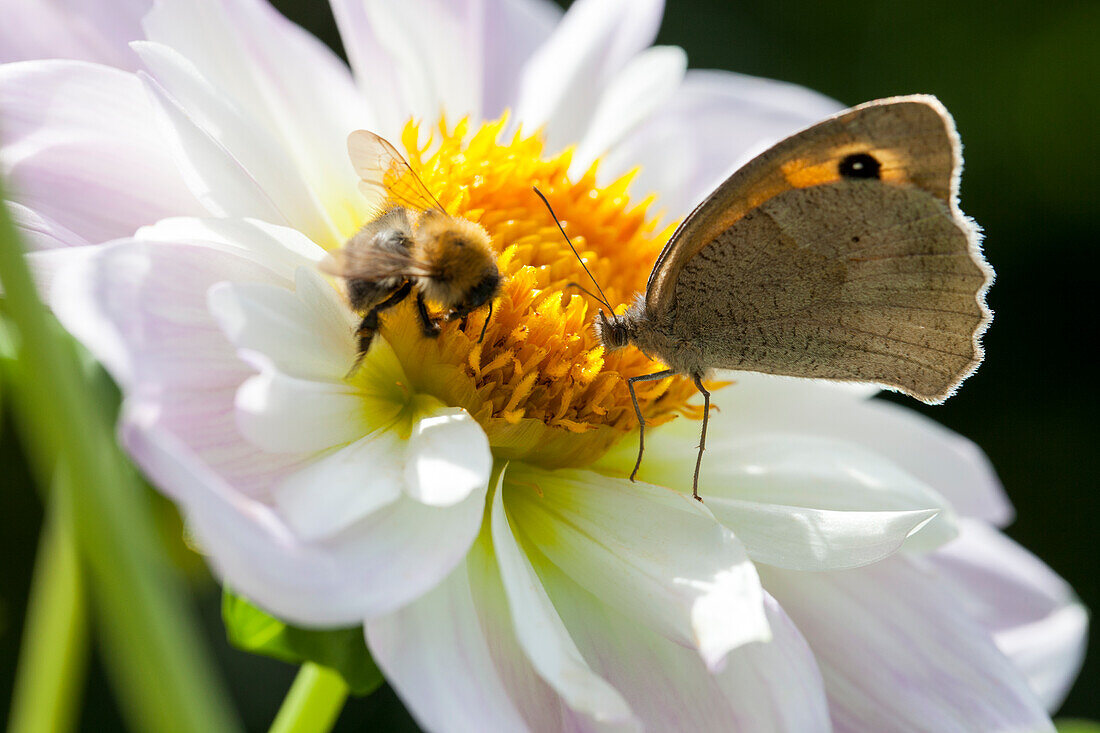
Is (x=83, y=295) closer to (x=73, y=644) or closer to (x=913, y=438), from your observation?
(x=73, y=644)

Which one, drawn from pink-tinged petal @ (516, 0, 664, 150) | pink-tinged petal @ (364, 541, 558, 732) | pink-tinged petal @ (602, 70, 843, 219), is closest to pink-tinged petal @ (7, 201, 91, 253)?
pink-tinged petal @ (364, 541, 558, 732)

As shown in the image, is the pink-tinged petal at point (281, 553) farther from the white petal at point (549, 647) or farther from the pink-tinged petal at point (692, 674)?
the pink-tinged petal at point (692, 674)

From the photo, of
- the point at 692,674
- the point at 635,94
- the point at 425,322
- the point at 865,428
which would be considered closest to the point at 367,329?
the point at 425,322

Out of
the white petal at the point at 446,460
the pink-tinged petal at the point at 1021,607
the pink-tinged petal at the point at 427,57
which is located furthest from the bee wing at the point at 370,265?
the pink-tinged petal at the point at 1021,607

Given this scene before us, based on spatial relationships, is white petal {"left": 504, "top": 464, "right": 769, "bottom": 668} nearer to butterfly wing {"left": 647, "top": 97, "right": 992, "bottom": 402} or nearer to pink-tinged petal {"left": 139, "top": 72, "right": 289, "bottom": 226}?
butterfly wing {"left": 647, "top": 97, "right": 992, "bottom": 402}

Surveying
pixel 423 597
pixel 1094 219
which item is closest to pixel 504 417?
pixel 423 597
